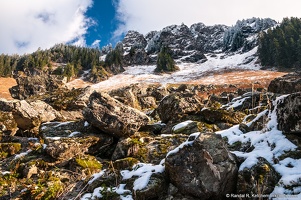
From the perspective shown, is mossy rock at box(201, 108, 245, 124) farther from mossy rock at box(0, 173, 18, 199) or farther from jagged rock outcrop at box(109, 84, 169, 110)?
mossy rock at box(0, 173, 18, 199)

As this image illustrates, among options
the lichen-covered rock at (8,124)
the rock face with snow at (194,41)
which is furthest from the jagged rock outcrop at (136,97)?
the rock face with snow at (194,41)

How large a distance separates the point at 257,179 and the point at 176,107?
740 centimetres

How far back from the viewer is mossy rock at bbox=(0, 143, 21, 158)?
9.83m

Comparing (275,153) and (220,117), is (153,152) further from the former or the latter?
(275,153)

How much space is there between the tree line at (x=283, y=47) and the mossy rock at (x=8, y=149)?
301 ft

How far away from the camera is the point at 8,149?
10039 millimetres

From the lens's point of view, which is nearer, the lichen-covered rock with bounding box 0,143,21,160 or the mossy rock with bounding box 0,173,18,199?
the mossy rock with bounding box 0,173,18,199

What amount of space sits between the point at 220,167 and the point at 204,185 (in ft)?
1.72

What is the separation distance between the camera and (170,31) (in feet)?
508

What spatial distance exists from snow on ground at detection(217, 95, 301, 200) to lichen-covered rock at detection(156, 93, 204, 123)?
4645 mm

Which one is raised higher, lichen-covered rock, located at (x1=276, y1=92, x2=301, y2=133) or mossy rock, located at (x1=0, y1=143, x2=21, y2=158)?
lichen-covered rock, located at (x1=276, y1=92, x2=301, y2=133)

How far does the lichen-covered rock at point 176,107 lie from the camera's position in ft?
39.4

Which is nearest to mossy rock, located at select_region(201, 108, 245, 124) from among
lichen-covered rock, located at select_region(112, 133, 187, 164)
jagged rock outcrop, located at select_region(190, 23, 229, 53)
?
lichen-covered rock, located at select_region(112, 133, 187, 164)

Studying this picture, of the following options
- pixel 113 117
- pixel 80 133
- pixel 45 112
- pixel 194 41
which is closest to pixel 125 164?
pixel 113 117
